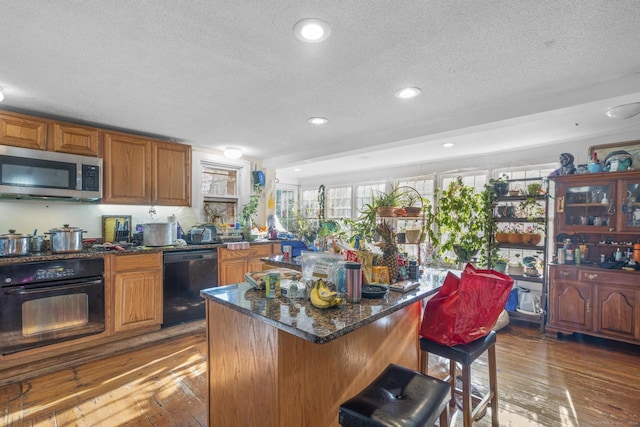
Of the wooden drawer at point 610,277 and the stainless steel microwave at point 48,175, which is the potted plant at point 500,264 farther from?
the stainless steel microwave at point 48,175

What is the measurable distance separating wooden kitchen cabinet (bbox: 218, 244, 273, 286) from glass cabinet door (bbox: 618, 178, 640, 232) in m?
3.94

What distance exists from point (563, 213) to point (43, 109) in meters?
5.42

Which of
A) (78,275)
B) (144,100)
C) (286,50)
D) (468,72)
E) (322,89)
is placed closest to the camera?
(286,50)

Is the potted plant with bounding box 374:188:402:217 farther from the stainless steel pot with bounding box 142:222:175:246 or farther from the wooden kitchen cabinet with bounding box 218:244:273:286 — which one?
the stainless steel pot with bounding box 142:222:175:246

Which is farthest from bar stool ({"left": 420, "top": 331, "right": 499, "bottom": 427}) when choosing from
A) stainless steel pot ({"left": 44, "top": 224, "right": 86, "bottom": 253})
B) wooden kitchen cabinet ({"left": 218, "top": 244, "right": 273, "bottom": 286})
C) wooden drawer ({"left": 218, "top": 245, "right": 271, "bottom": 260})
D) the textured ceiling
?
stainless steel pot ({"left": 44, "top": 224, "right": 86, "bottom": 253})

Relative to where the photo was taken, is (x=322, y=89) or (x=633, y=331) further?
(x=633, y=331)

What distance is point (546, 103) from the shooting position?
2.42 metres

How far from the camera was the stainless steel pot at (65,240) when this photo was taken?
2.79 m

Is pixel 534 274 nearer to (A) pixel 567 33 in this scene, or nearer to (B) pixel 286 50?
(A) pixel 567 33

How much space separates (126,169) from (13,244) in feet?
3.86

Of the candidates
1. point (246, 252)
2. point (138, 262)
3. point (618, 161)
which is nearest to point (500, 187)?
point (618, 161)

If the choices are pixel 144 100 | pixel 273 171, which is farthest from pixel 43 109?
pixel 273 171

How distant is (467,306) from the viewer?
155 cm

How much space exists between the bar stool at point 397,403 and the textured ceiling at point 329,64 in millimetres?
1682
